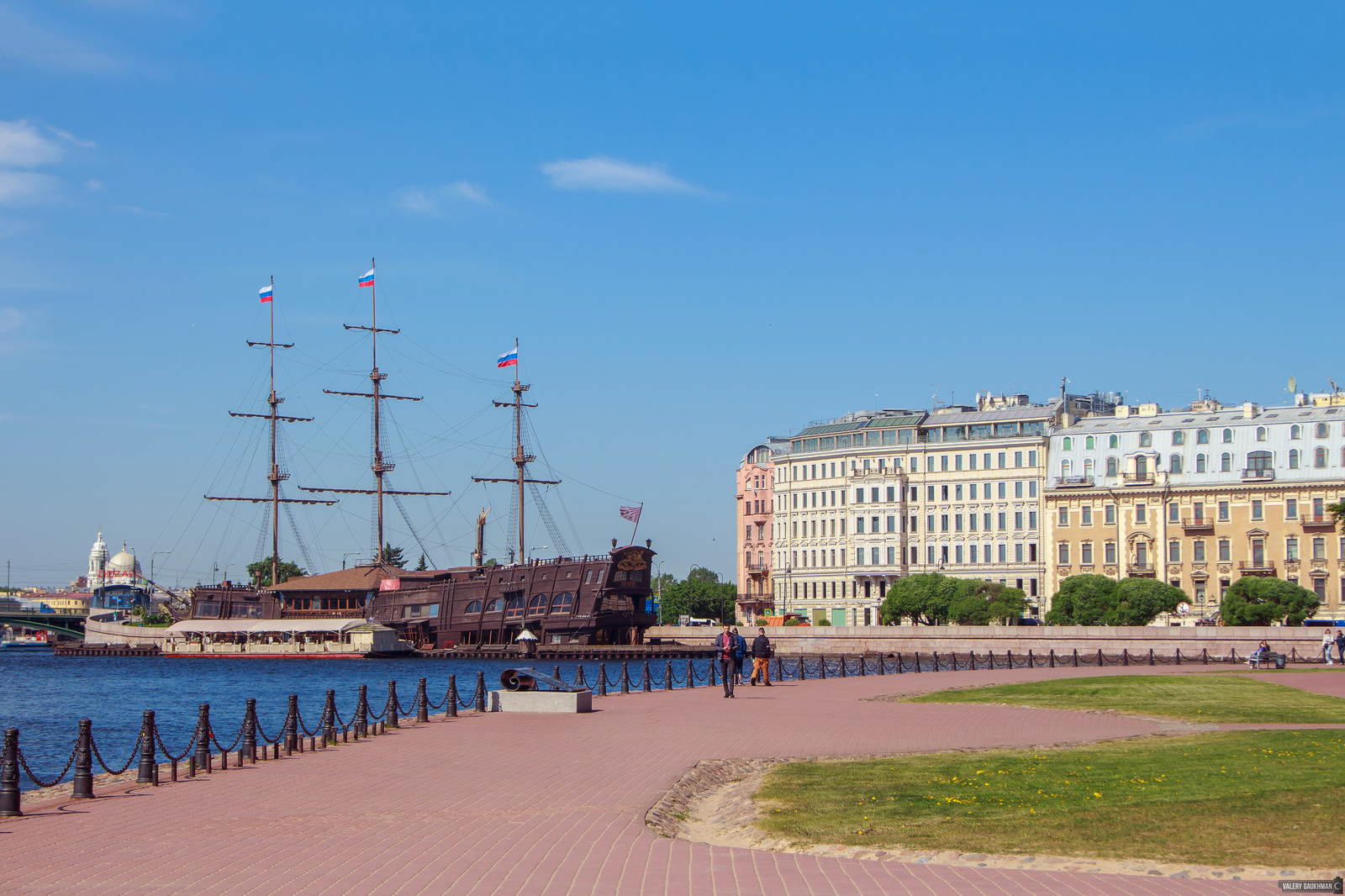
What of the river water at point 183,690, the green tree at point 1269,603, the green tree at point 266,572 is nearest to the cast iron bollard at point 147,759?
the river water at point 183,690

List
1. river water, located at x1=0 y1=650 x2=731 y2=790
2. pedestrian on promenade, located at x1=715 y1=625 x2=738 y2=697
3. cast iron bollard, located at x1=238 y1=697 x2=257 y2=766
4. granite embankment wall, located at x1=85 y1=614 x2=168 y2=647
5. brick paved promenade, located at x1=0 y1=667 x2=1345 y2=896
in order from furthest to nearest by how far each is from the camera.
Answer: granite embankment wall, located at x1=85 y1=614 x2=168 y2=647, river water, located at x1=0 y1=650 x2=731 y2=790, pedestrian on promenade, located at x1=715 y1=625 x2=738 y2=697, cast iron bollard, located at x1=238 y1=697 x2=257 y2=766, brick paved promenade, located at x1=0 y1=667 x2=1345 y2=896

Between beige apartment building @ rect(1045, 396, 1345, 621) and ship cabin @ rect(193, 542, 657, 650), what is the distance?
102 ft

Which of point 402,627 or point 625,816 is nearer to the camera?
point 625,816

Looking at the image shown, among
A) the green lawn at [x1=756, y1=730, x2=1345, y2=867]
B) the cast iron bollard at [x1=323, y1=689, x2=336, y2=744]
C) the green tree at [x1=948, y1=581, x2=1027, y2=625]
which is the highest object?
the green lawn at [x1=756, y1=730, x2=1345, y2=867]


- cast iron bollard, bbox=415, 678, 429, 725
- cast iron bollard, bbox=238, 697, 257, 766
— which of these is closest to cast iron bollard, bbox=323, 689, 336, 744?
cast iron bollard, bbox=238, 697, 257, 766

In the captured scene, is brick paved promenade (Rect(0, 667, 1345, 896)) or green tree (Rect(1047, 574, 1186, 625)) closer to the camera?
brick paved promenade (Rect(0, 667, 1345, 896))

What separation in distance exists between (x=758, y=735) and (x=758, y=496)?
94.4 m

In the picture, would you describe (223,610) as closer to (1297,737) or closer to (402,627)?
(402,627)

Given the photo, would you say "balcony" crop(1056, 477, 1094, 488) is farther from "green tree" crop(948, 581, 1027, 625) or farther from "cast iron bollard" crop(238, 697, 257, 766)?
"cast iron bollard" crop(238, 697, 257, 766)

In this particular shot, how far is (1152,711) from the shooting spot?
29422mm

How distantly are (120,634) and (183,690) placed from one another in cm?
6399

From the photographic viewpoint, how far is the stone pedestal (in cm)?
2894

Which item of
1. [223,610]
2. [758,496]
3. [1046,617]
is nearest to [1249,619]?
[1046,617]

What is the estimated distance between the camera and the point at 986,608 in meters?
88.0
